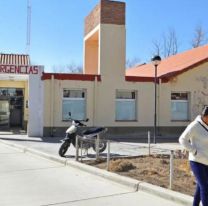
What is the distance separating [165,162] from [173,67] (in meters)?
16.8

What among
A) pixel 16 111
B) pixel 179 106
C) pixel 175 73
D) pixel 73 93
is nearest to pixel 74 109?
pixel 73 93

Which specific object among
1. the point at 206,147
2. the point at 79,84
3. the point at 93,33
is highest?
the point at 93,33

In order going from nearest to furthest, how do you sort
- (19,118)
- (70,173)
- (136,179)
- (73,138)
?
(136,179) < (70,173) < (73,138) < (19,118)

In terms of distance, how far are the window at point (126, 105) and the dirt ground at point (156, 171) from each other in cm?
1215

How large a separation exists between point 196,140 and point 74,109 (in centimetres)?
1929

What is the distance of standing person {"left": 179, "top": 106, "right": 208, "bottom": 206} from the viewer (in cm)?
650

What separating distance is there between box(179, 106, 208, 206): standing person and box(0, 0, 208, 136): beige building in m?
18.6

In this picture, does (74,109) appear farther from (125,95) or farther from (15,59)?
(15,59)

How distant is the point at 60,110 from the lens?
2497cm

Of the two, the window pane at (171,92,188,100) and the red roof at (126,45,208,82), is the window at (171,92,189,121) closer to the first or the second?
the window pane at (171,92,188,100)

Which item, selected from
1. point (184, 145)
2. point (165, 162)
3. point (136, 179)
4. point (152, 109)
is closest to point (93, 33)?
point (152, 109)

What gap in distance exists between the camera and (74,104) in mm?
25562

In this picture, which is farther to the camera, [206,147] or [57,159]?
[57,159]

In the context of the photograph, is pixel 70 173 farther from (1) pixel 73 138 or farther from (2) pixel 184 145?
(2) pixel 184 145
